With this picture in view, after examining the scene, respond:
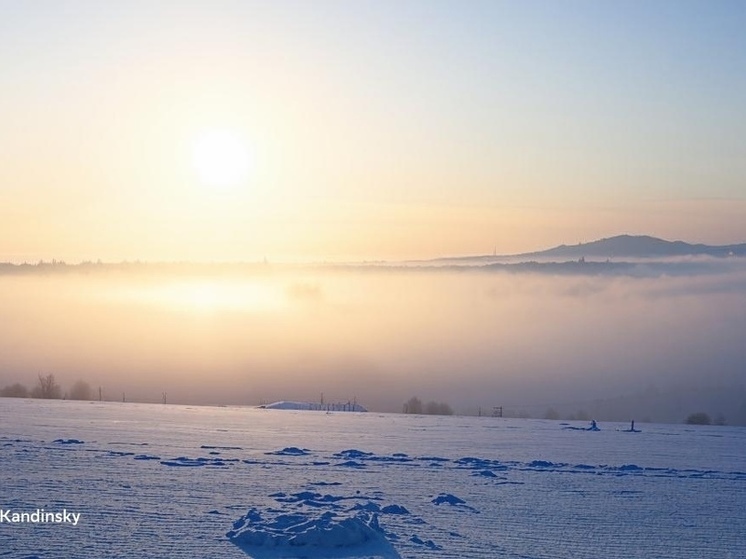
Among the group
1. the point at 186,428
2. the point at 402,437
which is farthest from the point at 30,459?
the point at 402,437

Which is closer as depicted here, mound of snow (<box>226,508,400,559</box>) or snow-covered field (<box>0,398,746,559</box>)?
mound of snow (<box>226,508,400,559</box>)

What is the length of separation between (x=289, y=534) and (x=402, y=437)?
19.3 m

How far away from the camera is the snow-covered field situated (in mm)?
12203

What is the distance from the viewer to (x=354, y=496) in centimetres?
1619

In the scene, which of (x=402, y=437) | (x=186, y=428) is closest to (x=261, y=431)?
(x=186, y=428)

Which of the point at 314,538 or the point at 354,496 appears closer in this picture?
the point at 314,538

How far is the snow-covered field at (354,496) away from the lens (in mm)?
12203

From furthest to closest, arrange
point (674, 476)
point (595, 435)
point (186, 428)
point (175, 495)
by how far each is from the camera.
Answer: point (595, 435)
point (186, 428)
point (674, 476)
point (175, 495)

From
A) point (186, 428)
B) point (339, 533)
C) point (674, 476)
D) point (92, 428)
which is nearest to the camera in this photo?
point (339, 533)

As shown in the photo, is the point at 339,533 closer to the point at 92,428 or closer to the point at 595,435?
the point at 92,428

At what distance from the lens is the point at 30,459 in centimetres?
1905

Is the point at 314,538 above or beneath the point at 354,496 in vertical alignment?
above

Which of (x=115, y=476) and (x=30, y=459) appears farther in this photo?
(x=30, y=459)

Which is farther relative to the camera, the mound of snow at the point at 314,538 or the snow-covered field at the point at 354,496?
the snow-covered field at the point at 354,496
